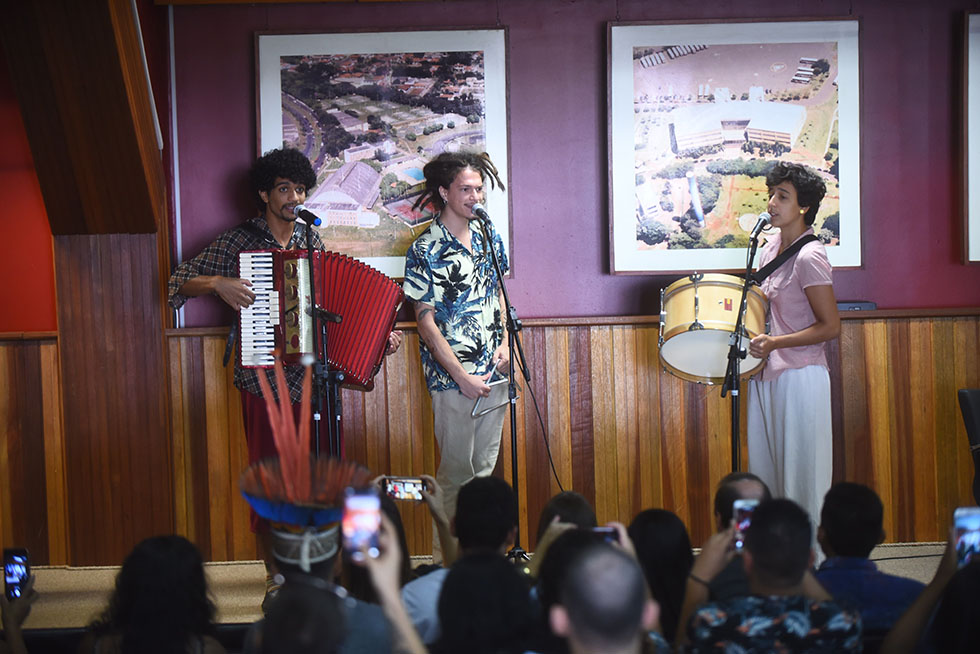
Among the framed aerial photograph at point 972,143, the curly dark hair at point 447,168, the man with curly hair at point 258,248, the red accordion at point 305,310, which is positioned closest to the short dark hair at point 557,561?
the red accordion at point 305,310

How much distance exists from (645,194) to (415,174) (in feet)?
3.48

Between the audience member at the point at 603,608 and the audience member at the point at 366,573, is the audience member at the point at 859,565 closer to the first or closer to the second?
the audience member at the point at 603,608

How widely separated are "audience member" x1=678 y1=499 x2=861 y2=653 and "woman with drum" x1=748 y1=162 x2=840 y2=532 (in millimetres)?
1668

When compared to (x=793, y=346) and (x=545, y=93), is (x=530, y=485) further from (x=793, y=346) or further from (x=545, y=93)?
(x=545, y=93)

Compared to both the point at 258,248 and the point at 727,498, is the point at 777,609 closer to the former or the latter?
the point at 727,498

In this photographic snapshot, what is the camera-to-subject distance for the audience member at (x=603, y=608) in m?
1.63

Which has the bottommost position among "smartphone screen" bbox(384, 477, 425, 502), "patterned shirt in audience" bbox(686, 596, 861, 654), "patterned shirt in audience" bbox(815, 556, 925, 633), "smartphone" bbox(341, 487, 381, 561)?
"patterned shirt in audience" bbox(815, 556, 925, 633)

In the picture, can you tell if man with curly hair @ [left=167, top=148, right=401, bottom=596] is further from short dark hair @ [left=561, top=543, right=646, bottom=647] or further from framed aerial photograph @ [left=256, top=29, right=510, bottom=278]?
short dark hair @ [left=561, top=543, right=646, bottom=647]

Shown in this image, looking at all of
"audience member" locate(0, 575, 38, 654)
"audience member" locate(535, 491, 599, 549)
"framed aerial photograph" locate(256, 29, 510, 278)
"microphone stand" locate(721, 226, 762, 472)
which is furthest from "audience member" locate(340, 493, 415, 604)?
"framed aerial photograph" locate(256, 29, 510, 278)

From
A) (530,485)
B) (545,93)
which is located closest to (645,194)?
(545,93)

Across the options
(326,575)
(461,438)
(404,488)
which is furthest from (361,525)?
(461,438)

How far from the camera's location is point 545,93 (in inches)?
176

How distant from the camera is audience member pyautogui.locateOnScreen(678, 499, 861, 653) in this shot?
1.85 metres

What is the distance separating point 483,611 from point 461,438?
2.03 m
